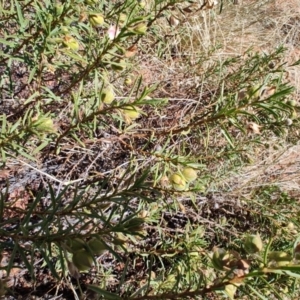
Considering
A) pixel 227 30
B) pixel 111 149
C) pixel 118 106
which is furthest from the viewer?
pixel 227 30

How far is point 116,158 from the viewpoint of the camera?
2.20 metres

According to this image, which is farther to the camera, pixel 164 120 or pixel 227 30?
pixel 227 30

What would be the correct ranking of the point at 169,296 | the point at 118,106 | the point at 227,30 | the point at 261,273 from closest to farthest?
1. the point at 261,273
2. the point at 169,296
3. the point at 118,106
4. the point at 227,30

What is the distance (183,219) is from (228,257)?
147cm

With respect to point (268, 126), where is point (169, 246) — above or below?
below

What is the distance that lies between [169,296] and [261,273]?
23 centimetres

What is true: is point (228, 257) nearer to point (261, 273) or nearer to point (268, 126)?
point (261, 273)

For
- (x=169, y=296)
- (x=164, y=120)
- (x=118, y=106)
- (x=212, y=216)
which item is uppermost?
(x=118, y=106)

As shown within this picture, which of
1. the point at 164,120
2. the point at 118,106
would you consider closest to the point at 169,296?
the point at 118,106

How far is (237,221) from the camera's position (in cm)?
237

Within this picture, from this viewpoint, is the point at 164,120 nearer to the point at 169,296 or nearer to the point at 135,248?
the point at 135,248

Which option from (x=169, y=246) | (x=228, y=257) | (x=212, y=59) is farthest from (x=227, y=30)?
(x=228, y=257)

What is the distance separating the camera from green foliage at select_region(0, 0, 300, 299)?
3.33 ft

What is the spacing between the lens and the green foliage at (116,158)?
1016 mm
